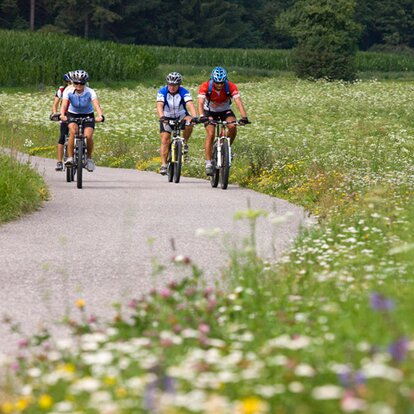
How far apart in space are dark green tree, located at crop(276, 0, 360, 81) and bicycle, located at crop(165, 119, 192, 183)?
40.2 metres

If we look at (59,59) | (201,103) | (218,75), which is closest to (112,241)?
(218,75)

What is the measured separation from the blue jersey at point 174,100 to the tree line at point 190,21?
57.1m

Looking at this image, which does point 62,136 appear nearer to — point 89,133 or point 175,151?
point 89,133

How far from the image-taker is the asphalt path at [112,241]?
8.35 meters

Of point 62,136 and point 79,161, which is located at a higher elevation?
point 62,136

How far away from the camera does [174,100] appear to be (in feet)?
61.1

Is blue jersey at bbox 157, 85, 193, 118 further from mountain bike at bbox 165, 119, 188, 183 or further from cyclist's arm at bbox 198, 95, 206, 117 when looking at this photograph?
Result: cyclist's arm at bbox 198, 95, 206, 117

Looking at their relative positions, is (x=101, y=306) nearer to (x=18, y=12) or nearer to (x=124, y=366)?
(x=124, y=366)

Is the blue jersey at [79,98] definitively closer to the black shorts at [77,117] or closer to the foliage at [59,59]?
the black shorts at [77,117]

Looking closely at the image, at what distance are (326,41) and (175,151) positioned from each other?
45642 millimetres

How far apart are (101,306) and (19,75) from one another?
40982mm

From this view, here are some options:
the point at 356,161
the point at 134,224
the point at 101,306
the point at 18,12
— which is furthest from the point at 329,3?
the point at 101,306

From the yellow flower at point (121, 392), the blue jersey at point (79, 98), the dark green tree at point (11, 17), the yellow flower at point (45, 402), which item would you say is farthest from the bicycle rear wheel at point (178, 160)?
the dark green tree at point (11, 17)

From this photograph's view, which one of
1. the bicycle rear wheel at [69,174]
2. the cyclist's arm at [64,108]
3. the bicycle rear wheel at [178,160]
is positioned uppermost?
the cyclist's arm at [64,108]
